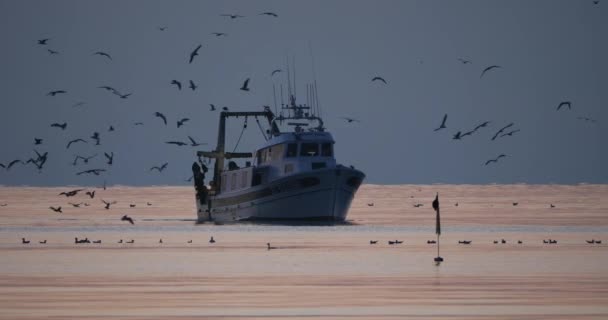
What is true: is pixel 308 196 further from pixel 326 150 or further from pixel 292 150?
pixel 326 150

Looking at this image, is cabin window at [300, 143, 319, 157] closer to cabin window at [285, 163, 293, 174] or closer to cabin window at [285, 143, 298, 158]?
cabin window at [285, 143, 298, 158]

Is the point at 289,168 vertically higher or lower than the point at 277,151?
lower

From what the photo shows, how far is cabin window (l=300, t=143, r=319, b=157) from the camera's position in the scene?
109062 millimetres

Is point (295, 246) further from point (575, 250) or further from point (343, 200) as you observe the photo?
point (343, 200)

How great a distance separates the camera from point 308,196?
108m

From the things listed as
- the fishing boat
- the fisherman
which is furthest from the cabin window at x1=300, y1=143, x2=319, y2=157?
the fisherman

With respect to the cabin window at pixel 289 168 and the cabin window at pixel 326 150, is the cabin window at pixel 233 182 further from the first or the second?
the cabin window at pixel 326 150

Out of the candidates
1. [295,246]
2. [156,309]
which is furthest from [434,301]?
[295,246]

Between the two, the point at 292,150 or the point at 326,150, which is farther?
the point at 326,150

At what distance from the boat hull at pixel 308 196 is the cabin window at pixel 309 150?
2519 millimetres

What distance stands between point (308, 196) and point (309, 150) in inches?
143

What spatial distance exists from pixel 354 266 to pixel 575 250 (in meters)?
13.6

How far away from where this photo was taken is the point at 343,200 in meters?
111

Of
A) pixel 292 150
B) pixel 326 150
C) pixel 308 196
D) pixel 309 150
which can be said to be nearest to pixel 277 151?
pixel 292 150
